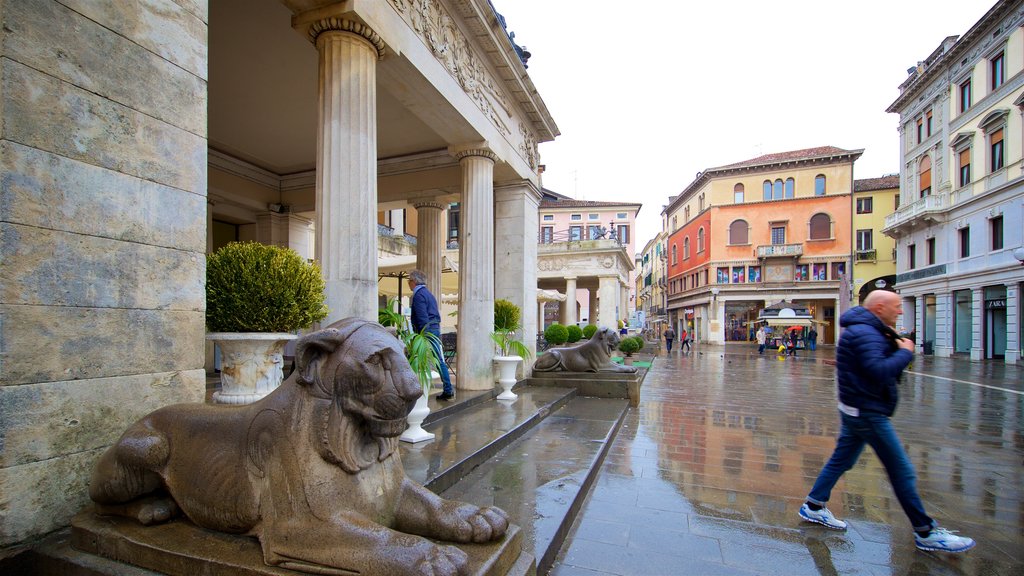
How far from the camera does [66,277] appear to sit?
7.41ft

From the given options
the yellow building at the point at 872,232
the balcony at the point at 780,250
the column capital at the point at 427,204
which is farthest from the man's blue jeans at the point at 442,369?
the yellow building at the point at 872,232

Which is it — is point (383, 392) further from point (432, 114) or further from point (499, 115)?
point (499, 115)

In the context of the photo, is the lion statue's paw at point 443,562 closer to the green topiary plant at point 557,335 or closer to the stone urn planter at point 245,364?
the stone urn planter at point 245,364

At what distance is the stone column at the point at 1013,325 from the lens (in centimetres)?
1956

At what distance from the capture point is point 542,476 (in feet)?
13.5

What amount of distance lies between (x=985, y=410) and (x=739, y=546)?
349 inches

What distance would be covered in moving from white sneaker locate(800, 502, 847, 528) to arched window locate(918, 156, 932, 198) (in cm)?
3130

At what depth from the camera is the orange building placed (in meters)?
39.8

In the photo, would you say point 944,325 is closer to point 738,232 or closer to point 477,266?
point 738,232

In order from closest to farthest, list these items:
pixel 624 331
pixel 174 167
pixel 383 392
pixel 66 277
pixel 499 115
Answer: pixel 383 392 → pixel 66 277 → pixel 174 167 → pixel 499 115 → pixel 624 331

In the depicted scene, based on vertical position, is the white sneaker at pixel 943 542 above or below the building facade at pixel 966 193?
below

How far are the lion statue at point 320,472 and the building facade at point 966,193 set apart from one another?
27.4 meters

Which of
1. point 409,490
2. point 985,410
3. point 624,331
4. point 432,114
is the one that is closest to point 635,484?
point 409,490

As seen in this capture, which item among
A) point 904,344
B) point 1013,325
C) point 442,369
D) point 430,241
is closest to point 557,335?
point 430,241
